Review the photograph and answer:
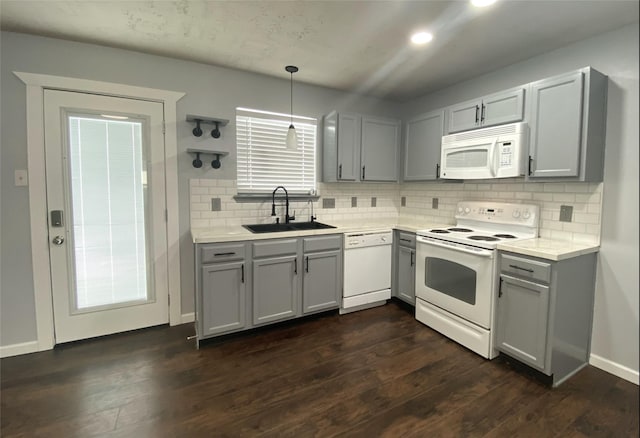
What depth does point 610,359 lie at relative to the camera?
2156 mm

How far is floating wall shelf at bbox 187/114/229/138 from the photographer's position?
8.82ft

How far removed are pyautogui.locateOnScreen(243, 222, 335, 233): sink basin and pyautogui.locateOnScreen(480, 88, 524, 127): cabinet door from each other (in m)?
1.68

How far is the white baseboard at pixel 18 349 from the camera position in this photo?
2.30m

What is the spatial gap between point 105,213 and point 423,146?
10.0 ft

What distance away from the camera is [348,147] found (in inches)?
130

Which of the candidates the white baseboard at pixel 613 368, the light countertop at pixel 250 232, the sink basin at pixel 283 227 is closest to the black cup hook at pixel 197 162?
the light countertop at pixel 250 232

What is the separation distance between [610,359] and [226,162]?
339 centimetres

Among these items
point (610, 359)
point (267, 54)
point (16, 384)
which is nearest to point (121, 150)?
point (267, 54)

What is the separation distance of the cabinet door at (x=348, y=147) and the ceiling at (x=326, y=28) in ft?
1.81

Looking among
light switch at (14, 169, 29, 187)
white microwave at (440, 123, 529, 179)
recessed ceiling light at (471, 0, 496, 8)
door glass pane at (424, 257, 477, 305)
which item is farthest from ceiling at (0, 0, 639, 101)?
door glass pane at (424, 257, 477, 305)

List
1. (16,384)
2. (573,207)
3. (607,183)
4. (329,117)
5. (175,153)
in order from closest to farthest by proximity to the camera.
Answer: (16,384)
(607,183)
(573,207)
(175,153)
(329,117)

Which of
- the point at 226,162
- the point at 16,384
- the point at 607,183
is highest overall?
the point at 226,162

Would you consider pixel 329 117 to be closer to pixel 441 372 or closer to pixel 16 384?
pixel 441 372

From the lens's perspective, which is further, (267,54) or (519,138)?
(267,54)
